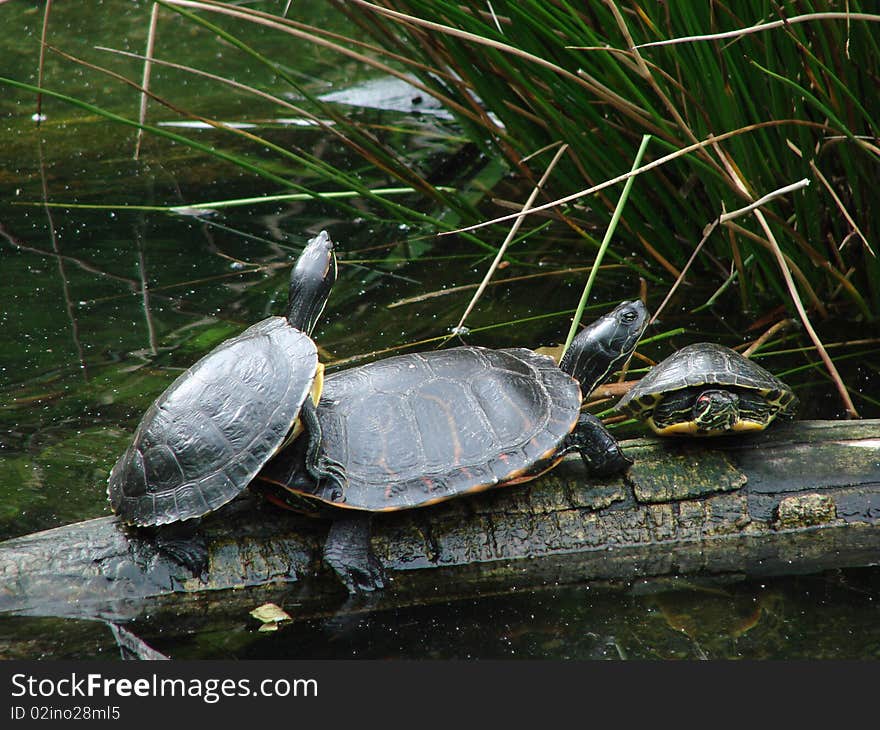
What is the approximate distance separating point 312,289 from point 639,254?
5.71 feet

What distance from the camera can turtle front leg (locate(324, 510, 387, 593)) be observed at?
8.22 feet

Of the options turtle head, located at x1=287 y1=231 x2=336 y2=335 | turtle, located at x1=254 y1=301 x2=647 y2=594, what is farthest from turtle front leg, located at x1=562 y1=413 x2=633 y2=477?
turtle head, located at x1=287 y1=231 x2=336 y2=335

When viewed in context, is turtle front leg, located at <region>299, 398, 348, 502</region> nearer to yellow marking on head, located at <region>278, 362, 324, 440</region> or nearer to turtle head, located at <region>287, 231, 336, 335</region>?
yellow marking on head, located at <region>278, 362, 324, 440</region>

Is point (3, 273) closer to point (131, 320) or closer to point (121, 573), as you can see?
point (131, 320)

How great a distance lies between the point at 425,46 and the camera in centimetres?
361

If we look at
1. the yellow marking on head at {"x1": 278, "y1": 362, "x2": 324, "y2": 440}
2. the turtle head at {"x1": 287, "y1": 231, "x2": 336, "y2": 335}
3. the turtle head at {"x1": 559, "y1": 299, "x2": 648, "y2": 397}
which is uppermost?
the turtle head at {"x1": 287, "y1": 231, "x2": 336, "y2": 335}

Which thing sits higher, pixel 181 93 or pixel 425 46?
pixel 181 93

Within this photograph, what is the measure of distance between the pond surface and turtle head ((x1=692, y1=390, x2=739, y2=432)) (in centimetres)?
41

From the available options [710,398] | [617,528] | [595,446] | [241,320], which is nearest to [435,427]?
[595,446]

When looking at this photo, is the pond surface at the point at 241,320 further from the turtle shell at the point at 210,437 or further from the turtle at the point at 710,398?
the turtle at the point at 710,398

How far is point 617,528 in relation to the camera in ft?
8.80

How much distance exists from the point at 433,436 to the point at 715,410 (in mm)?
723

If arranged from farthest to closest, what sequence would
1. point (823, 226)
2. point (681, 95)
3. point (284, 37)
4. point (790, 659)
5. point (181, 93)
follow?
point (284, 37) < point (181, 93) < point (823, 226) < point (681, 95) < point (790, 659)

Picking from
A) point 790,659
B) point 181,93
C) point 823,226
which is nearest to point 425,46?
point 823,226
